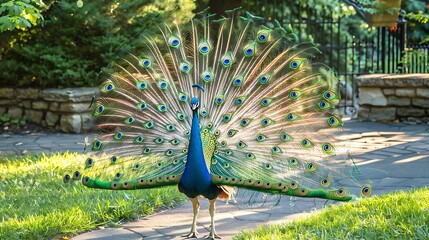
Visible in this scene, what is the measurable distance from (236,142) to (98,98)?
1195 mm

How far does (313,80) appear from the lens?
5863 mm

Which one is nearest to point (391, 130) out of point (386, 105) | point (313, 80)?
point (386, 105)

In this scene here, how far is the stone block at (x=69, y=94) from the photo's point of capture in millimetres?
11625

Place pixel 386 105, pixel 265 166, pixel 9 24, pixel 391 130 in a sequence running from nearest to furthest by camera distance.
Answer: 1. pixel 265 166
2. pixel 9 24
3. pixel 391 130
4. pixel 386 105

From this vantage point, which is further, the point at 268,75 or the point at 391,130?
the point at 391,130

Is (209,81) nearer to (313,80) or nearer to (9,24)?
(313,80)

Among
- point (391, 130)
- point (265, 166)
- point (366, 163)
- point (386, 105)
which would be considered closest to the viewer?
point (265, 166)

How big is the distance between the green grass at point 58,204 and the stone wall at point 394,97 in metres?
5.82

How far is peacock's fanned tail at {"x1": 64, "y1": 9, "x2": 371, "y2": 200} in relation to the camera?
5.62 meters

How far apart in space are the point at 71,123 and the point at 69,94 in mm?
454

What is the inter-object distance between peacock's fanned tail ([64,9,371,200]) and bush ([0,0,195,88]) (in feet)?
19.6

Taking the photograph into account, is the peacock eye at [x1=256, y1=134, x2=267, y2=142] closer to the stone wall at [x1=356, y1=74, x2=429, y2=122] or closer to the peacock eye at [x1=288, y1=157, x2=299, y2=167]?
the peacock eye at [x1=288, y1=157, x2=299, y2=167]

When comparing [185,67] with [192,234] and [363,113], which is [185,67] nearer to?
[192,234]

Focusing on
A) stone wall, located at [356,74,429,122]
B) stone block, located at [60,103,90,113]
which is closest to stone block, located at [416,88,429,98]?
stone wall, located at [356,74,429,122]
